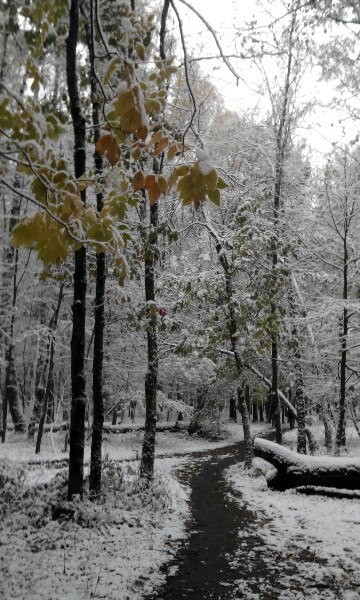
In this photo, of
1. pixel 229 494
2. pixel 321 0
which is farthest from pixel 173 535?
pixel 321 0

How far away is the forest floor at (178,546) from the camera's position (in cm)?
482

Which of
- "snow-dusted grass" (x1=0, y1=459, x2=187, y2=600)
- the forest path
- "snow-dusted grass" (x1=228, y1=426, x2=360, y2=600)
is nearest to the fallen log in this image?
"snow-dusted grass" (x1=228, y1=426, x2=360, y2=600)

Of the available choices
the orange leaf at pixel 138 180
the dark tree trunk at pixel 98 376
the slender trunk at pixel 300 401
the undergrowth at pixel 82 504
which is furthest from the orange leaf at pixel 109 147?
the slender trunk at pixel 300 401

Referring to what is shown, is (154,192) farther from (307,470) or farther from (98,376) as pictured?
(307,470)

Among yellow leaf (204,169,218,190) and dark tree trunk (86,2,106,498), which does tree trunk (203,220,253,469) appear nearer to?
dark tree trunk (86,2,106,498)

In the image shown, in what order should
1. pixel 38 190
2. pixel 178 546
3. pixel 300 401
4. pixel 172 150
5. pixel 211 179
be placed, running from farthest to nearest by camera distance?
pixel 300 401
pixel 178 546
pixel 38 190
pixel 172 150
pixel 211 179

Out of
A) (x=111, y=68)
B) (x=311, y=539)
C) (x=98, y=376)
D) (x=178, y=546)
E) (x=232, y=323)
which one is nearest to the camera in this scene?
(x=111, y=68)

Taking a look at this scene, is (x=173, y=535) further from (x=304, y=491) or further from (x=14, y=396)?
(x=14, y=396)

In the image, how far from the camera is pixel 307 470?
953 cm

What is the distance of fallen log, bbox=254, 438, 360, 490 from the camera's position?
8.98 metres

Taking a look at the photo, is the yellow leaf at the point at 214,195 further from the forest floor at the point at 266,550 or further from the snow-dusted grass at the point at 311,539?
the snow-dusted grass at the point at 311,539

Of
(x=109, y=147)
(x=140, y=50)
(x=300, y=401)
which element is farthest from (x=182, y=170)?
(x=300, y=401)

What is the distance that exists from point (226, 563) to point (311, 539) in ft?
5.45

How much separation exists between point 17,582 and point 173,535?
9.20 feet
